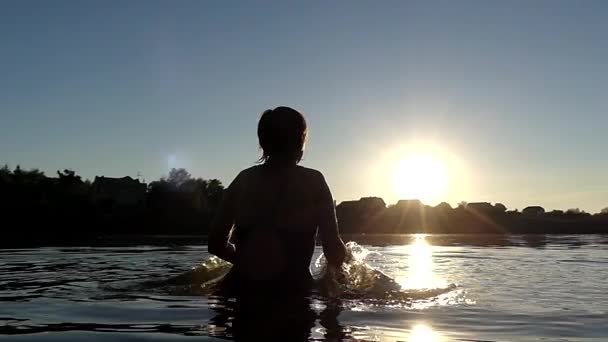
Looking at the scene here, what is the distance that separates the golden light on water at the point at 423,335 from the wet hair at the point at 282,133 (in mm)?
1901

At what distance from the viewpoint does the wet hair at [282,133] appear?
19.8 feet

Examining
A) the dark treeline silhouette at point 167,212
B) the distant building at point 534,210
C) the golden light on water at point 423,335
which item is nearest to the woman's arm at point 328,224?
the golden light on water at point 423,335

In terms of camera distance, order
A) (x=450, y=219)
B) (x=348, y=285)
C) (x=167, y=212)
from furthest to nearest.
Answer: (x=450, y=219) → (x=167, y=212) → (x=348, y=285)

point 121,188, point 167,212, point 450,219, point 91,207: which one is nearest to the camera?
point 91,207

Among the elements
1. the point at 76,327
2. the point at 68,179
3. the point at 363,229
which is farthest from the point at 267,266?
the point at 68,179

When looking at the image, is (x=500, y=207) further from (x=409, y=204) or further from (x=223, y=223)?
(x=223, y=223)

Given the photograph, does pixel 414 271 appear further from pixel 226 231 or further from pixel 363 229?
pixel 363 229

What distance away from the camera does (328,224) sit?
20.6 ft

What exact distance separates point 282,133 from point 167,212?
76823mm

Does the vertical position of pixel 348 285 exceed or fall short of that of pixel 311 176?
it falls short

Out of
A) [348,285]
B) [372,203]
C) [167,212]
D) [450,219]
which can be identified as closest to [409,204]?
[372,203]

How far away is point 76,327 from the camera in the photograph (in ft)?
16.4

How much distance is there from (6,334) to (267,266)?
236cm

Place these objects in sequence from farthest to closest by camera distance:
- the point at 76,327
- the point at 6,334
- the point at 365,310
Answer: the point at 365,310 < the point at 76,327 < the point at 6,334
